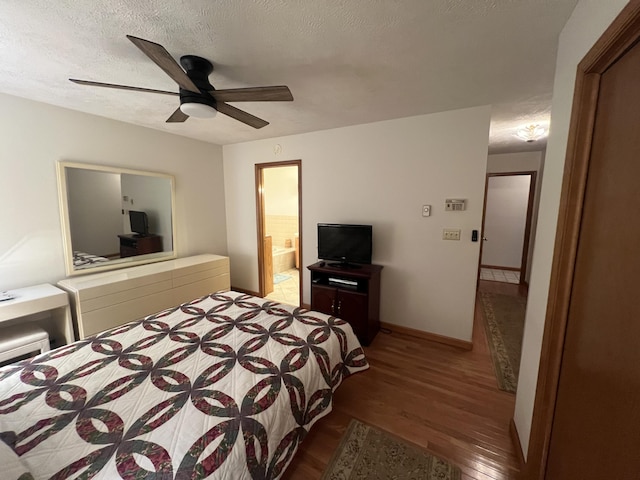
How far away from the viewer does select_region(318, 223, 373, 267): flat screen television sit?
2824mm

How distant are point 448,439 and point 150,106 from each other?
3590 mm

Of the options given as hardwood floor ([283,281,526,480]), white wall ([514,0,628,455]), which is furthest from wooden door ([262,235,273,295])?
white wall ([514,0,628,455])

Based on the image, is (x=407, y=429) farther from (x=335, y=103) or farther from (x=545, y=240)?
(x=335, y=103)

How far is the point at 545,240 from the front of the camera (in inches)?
53.8

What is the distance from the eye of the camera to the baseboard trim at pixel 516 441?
1434mm

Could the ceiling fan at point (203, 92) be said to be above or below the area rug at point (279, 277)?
above

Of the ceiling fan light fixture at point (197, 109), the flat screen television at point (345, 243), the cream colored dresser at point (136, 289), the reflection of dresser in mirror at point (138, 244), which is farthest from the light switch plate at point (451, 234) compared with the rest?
the reflection of dresser in mirror at point (138, 244)

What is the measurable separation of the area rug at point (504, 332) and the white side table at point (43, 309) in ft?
12.4

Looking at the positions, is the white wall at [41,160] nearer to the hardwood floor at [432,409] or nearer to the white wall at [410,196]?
the white wall at [410,196]

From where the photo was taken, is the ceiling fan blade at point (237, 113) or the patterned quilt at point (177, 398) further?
Result: the ceiling fan blade at point (237, 113)

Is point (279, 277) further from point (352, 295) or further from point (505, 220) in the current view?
point (505, 220)

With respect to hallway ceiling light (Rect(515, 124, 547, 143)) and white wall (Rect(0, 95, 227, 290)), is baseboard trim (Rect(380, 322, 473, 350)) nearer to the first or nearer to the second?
hallway ceiling light (Rect(515, 124, 547, 143))

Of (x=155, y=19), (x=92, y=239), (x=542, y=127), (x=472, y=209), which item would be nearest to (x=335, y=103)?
(x=155, y=19)

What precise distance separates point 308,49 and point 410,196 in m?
1.75
